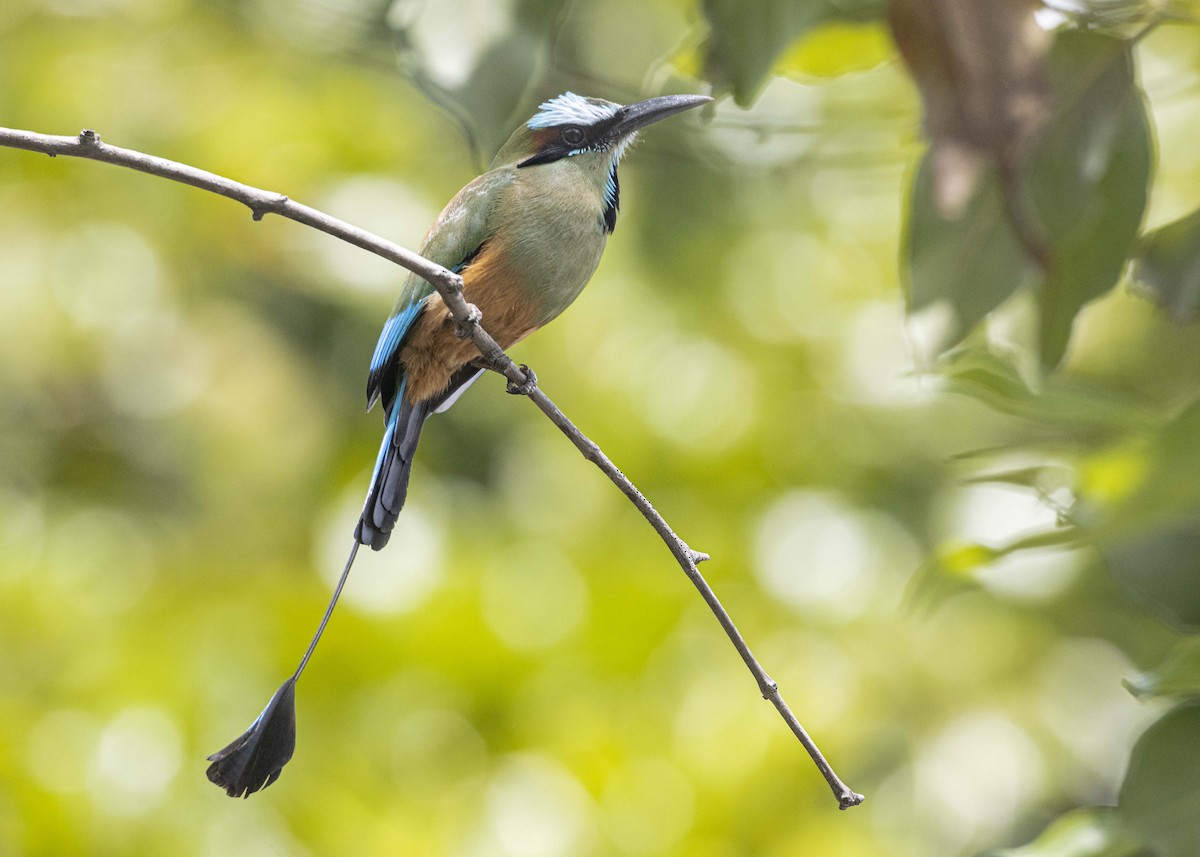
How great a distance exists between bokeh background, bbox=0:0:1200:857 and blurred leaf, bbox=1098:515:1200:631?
2.33 feet

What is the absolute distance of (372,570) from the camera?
9.09 feet

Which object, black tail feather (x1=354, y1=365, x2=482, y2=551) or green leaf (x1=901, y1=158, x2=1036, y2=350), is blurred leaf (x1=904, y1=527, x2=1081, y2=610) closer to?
green leaf (x1=901, y1=158, x2=1036, y2=350)

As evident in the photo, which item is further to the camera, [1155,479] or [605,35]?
[605,35]

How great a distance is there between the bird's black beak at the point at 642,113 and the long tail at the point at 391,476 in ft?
0.95

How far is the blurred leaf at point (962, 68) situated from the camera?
1.08m

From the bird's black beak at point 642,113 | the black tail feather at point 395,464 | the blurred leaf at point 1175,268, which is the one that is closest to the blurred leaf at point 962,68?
the bird's black beak at point 642,113

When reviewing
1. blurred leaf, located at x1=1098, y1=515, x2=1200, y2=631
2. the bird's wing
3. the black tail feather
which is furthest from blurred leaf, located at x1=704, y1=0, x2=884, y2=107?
blurred leaf, located at x1=1098, y1=515, x2=1200, y2=631

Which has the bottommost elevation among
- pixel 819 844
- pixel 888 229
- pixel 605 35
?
pixel 819 844

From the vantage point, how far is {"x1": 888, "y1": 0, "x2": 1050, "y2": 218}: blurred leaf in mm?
1077

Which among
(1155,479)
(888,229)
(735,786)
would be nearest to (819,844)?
(735,786)

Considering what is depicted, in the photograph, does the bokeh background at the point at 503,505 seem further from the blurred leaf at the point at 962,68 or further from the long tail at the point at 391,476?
the long tail at the point at 391,476

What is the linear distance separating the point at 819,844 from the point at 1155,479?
5.04 ft

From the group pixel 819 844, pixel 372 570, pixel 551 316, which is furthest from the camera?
pixel 372 570

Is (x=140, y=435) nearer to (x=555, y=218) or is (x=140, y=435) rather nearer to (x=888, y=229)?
(x=888, y=229)
